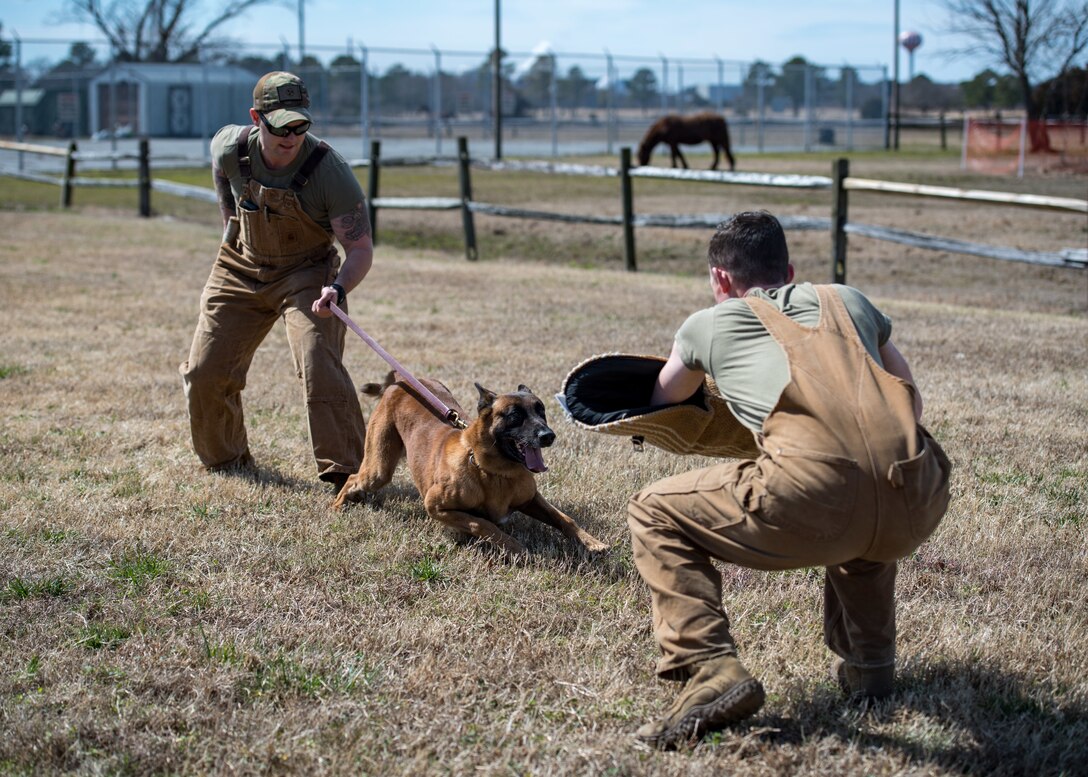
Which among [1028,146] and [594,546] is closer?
[594,546]

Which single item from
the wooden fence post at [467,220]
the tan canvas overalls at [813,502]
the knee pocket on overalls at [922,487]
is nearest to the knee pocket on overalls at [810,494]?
the tan canvas overalls at [813,502]

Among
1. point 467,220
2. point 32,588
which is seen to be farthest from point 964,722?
point 467,220

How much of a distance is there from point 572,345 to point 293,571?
4.79 metres

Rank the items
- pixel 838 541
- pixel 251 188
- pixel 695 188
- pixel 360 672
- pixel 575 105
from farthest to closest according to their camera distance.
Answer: pixel 575 105, pixel 695 188, pixel 251 188, pixel 360 672, pixel 838 541

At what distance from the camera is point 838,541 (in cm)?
290

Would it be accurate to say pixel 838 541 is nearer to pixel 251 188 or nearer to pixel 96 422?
pixel 251 188

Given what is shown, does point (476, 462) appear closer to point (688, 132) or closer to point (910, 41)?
point (688, 132)

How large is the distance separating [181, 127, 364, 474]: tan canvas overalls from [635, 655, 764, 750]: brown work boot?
105 inches

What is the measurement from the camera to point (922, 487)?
2891mm

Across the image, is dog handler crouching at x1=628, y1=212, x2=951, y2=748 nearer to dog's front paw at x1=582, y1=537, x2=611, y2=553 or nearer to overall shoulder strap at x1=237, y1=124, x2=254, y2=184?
dog's front paw at x1=582, y1=537, x2=611, y2=553

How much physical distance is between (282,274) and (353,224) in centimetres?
46

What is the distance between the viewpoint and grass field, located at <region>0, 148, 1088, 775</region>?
3059 mm

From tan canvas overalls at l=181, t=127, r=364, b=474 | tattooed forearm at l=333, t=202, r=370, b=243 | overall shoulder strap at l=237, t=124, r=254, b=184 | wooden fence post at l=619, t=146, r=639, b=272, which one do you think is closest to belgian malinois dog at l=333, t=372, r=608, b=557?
tan canvas overalls at l=181, t=127, r=364, b=474

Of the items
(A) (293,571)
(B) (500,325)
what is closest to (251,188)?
(A) (293,571)
